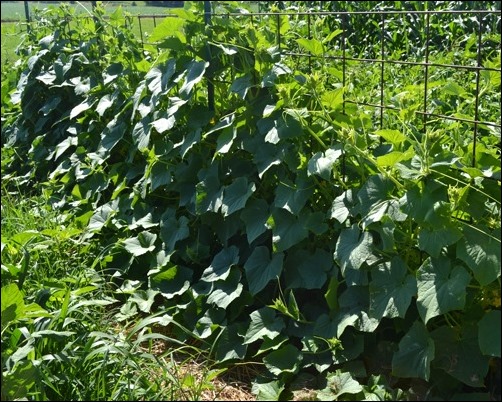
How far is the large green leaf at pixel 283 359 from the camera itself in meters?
2.78

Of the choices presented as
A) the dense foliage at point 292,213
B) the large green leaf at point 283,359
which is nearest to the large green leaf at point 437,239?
the dense foliage at point 292,213

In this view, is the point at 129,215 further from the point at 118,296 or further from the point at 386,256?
the point at 386,256

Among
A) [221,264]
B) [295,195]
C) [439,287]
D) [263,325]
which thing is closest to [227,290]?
[221,264]

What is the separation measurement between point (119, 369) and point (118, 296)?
0.86m

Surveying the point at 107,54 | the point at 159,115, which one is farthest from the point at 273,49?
the point at 107,54

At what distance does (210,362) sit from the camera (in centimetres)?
303

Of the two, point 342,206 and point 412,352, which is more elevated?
point 342,206

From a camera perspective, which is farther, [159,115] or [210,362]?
[159,115]

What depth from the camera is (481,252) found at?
2.32 metres

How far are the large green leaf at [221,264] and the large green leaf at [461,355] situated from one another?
36.7 inches

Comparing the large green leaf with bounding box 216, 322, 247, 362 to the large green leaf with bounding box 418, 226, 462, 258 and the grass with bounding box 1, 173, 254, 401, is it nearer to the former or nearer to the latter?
the grass with bounding box 1, 173, 254, 401

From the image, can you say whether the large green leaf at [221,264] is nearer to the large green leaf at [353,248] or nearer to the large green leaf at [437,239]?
the large green leaf at [353,248]

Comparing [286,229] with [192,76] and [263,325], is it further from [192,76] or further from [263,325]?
[192,76]

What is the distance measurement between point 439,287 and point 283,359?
0.67 metres
